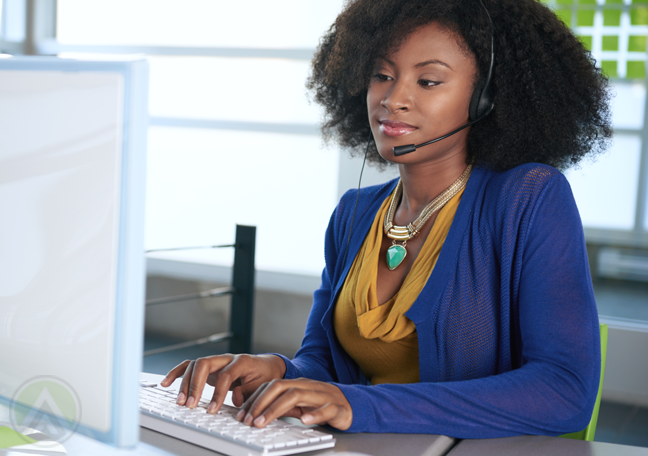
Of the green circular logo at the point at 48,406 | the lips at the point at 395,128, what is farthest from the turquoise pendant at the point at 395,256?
the green circular logo at the point at 48,406

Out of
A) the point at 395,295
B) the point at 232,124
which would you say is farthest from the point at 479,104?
the point at 232,124

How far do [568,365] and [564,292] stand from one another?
0.11m

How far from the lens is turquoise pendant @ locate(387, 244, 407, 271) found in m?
1.22

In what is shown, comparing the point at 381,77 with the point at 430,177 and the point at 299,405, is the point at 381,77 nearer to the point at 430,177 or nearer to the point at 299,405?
the point at 430,177

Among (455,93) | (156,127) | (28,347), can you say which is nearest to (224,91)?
(156,127)

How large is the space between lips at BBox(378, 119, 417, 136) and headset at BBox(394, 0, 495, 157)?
1.1 inches

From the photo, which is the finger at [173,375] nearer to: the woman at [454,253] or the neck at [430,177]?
the woman at [454,253]

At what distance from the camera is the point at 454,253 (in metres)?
1.08

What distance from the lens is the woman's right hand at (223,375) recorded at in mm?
862

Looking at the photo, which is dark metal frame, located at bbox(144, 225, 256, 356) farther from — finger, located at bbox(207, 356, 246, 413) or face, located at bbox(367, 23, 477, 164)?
finger, located at bbox(207, 356, 246, 413)

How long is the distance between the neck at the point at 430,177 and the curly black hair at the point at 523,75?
0.04 meters

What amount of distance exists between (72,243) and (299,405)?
1.37ft

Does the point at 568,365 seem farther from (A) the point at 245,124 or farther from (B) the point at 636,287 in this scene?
(A) the point at 245,124

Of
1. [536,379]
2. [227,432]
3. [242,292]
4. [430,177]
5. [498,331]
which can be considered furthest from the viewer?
[242,292]
